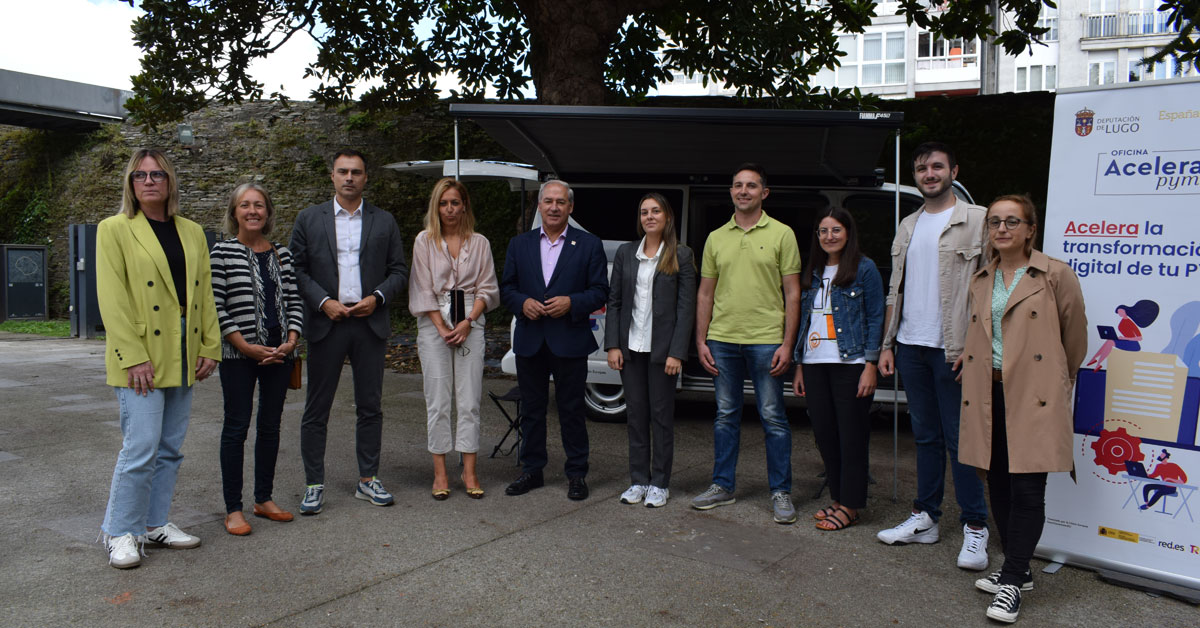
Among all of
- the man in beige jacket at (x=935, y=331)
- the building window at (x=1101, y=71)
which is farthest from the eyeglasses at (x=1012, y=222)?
the building window at (x=1101, y=71)

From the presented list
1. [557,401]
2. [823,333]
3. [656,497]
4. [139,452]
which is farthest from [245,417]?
[823,333]

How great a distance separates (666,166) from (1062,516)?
A: 3896mm

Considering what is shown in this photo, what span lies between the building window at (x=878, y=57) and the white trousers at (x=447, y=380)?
31236mm

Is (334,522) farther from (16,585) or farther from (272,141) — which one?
(272,141)

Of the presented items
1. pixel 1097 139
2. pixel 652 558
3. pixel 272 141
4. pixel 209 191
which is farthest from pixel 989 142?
pixel 209 191

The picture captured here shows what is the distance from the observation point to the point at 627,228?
24.0 ft

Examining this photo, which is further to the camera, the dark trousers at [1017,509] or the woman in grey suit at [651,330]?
the woman in grey suit at [651,330]

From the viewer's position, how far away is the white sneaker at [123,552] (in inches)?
152

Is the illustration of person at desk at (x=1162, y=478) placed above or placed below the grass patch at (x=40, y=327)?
above

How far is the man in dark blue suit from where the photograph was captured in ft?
16.6

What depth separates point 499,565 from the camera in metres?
3.97

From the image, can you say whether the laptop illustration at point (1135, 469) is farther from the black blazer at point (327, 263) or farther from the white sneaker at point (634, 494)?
the black blazer at point (327, 263)

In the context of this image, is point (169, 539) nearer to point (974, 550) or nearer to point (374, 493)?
point (374, 493)

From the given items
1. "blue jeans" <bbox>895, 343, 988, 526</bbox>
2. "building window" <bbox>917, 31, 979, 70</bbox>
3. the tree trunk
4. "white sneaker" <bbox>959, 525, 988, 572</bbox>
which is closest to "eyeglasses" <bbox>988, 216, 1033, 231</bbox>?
"blue jeans" <bbox>895, 343, 988, 526</bbox>
